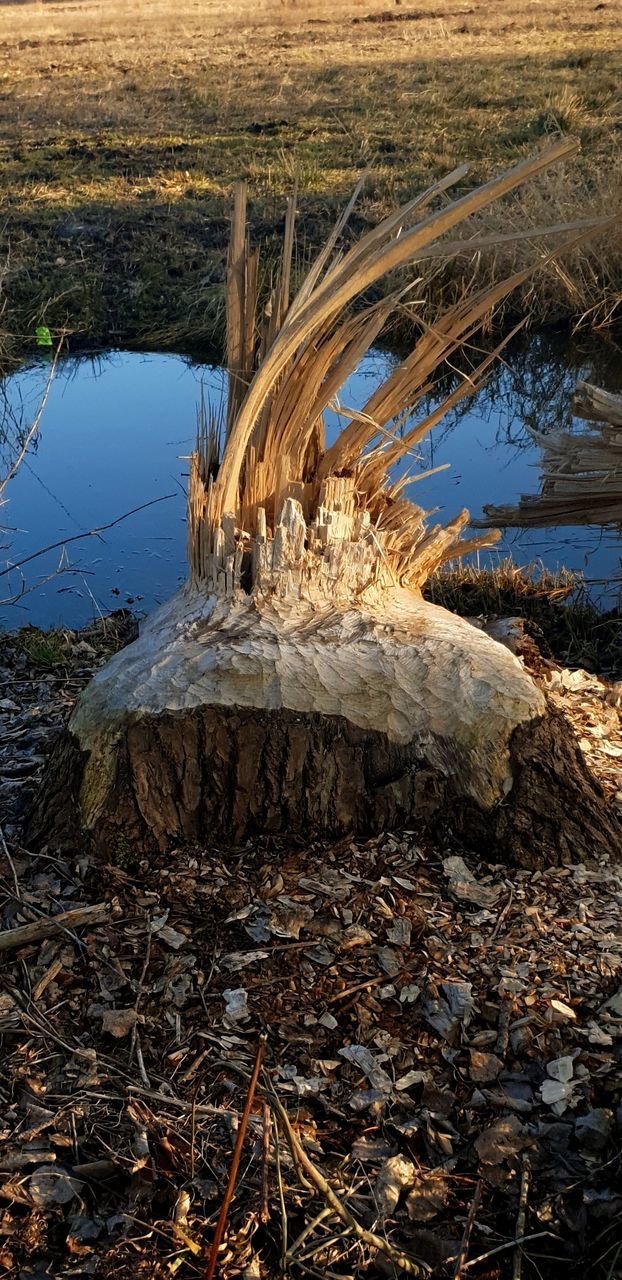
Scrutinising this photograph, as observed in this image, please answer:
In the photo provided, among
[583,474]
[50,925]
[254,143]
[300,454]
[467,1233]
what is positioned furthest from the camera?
[254,143]

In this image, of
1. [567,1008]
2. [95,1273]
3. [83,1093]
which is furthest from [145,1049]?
[567,1008]

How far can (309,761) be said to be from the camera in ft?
7.95

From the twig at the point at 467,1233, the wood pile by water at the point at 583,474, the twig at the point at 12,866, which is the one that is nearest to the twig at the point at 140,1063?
the twig at the point at 12,866

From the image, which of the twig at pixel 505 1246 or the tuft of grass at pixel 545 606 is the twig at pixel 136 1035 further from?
the tuft of grass at pixel 545 606

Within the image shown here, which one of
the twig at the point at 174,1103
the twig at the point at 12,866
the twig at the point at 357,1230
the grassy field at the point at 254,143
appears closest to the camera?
the twig at the point at 357,1230

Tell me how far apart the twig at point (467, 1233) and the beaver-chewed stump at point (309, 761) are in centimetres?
84

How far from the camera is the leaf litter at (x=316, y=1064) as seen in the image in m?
1.71

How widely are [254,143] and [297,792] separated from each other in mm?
→ 14708

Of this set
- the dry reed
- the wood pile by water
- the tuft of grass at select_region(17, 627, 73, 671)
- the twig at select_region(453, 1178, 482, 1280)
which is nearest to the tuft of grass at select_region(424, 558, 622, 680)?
the wood pile by water

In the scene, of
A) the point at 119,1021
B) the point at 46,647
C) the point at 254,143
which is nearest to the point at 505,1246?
the point at 119,1021

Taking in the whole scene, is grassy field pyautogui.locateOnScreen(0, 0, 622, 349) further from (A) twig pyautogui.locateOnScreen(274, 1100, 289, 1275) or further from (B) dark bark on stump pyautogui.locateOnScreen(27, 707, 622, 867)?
(A) twig pyautogui.locateOnScreen(274, 1100, 289, 1275)

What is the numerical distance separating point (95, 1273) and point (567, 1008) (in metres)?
1.03

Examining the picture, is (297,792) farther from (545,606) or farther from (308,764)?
(545,606)

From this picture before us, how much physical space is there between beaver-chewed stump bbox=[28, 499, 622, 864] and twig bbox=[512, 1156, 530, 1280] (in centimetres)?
76
